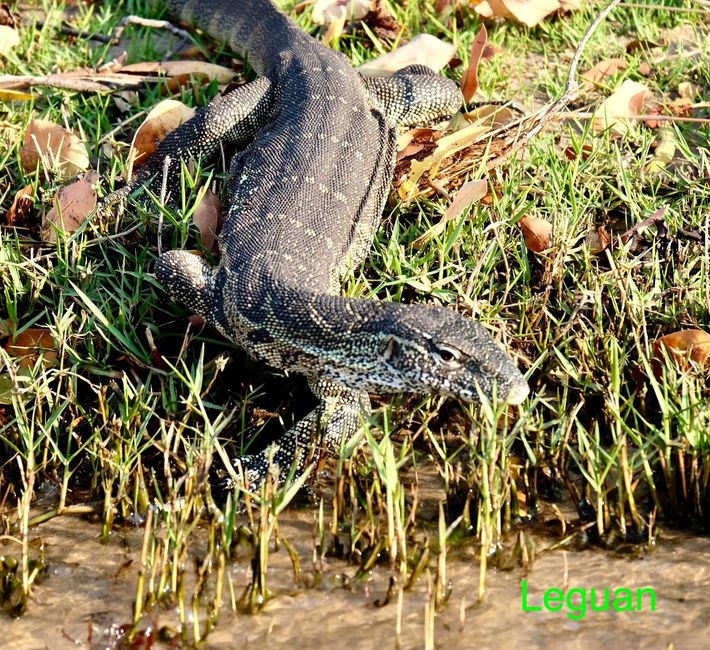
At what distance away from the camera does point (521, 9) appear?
21.5 ft

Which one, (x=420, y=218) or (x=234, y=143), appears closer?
(x=420, y=218)

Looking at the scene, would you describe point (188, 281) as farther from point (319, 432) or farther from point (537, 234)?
point (537, 234)

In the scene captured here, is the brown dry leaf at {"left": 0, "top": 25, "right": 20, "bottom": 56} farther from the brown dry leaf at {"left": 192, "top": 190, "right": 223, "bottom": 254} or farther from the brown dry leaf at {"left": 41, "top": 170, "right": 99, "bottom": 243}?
the brown dry leaf at {"left": 192, "top": 190, "right": 223, "bottom": 254}

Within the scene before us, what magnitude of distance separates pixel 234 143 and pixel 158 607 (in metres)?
2.91

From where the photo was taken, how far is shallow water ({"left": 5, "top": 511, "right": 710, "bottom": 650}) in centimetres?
352

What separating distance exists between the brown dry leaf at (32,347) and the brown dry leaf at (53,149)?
112 centimetres

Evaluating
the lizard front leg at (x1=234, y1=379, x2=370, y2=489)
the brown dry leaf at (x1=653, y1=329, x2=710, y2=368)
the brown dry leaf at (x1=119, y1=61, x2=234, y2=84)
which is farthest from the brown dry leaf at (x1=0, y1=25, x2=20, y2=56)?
the brown dry leaf at (x1=653, y1=329, x2=710, y2=368)

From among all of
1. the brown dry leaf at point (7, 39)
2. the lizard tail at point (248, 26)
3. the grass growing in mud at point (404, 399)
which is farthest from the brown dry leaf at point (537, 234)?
the brown dry leaf at point (7, 39)

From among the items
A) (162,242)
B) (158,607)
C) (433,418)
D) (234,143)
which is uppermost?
(234,143)

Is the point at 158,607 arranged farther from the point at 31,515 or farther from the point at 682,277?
the point at 682,277

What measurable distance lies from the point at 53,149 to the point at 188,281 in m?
1.48

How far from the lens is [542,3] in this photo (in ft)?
21.6

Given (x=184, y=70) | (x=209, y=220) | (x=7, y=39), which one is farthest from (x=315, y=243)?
→ (x=7, y=39)

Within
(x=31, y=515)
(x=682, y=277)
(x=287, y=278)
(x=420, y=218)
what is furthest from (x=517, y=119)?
(x=31, y=515)
